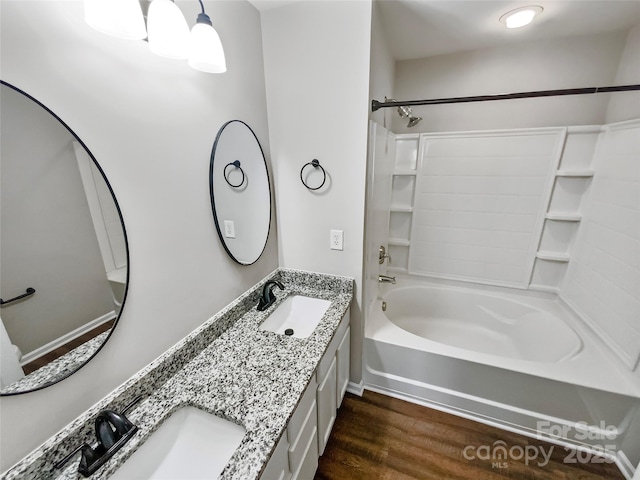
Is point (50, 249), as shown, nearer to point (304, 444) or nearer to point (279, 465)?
point (279, 465)

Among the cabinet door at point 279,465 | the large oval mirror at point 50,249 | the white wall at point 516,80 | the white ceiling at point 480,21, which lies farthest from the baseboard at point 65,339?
the white wall at point 516,80

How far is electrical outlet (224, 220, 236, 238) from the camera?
1.28 m

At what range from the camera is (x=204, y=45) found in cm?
86

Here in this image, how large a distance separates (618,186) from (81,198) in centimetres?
279

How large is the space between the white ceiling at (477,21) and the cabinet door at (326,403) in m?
1.93

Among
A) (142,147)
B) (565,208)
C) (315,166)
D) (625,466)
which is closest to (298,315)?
(315,166)

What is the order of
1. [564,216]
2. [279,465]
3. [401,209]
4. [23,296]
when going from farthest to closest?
[401,209]
[564,216]
[279,465]
[23,296]

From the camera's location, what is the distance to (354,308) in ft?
5.56

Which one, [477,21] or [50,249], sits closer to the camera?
[50,249]

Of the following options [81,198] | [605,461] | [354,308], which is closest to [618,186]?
[605,461]

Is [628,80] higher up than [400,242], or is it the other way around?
[628,80]

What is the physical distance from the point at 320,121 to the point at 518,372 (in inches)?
73.0

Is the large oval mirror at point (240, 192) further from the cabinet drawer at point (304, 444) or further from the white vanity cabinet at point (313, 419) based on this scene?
the cabinet drawer at point (304, 444)

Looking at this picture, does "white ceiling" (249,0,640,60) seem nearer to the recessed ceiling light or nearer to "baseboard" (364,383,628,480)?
the recessed ceiling light
